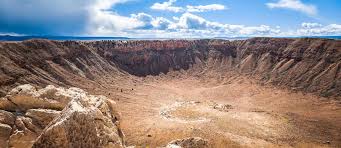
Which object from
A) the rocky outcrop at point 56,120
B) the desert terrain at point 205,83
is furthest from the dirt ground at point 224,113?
the rocky outcrop at point 56,120

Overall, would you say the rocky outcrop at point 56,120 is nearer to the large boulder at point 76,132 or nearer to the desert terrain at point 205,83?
the large boulder at point 76,132

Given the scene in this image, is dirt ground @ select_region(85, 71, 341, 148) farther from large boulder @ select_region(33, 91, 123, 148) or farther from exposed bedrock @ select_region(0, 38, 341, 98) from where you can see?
large boulder @ select_region(33, 91, 123, 148)

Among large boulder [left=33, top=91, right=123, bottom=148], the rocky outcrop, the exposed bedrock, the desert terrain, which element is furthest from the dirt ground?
large boulder [left=33, top=91, right=123, bottom=148]

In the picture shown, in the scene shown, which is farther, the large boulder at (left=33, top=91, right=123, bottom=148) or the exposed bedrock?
the exposed bedrock

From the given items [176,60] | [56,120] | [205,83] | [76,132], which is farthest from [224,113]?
[176,60]

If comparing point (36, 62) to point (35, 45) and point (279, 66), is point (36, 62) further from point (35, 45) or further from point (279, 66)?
point (279, 66)

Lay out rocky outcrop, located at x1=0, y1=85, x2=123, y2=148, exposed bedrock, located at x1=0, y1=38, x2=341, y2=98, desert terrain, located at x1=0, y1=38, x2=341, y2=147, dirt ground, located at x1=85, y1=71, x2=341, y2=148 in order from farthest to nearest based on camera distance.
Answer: exposed bedrock, located at x1=0, y1=38, x2=341, y2=98 → desert terrain, located at x1=0, y1=38, x2=341, y2=147 → dirt ground, located at x1=85, y1=71, x2=341, y2=148 → rocky outcrop, located at x1=0, y1=85, x2=123, y2=148

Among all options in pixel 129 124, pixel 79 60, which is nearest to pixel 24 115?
pixel 129 124
